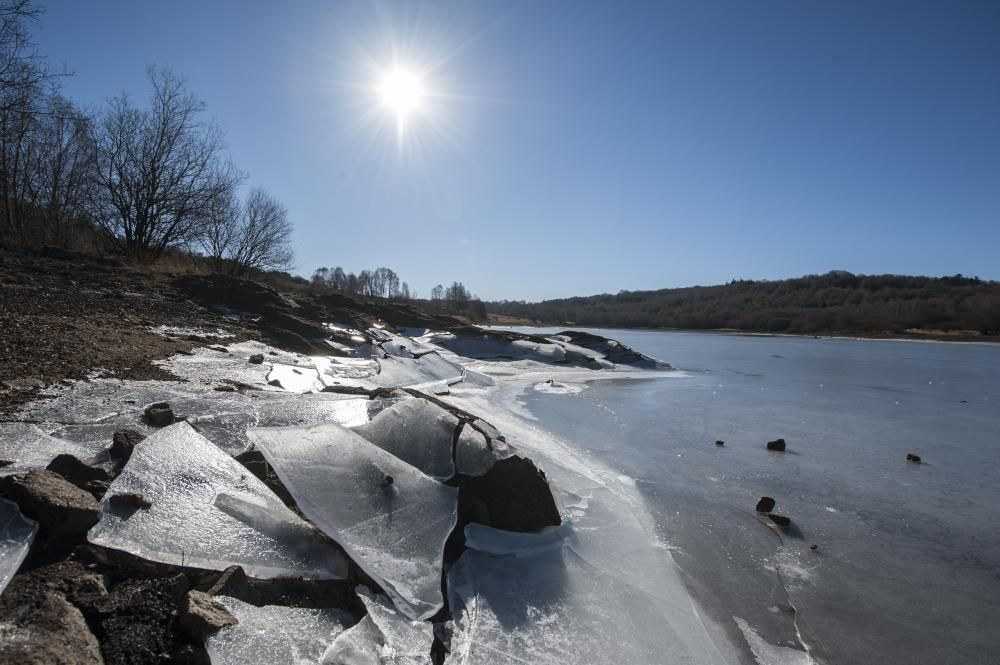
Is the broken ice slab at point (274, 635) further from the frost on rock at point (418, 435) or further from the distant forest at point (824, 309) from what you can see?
the distant forest at point (824, 309)

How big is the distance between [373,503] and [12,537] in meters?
1.36

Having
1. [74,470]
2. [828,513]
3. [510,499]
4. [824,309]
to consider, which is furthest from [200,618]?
[824,309]

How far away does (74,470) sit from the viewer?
218 centimetres

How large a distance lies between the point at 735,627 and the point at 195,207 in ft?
54.4

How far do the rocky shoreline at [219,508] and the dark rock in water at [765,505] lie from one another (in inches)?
60.7

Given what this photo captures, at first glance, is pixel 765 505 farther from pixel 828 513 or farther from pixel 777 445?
pixel 777 445

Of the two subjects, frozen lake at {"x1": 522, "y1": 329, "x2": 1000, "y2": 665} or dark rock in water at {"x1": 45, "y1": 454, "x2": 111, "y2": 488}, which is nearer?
dark rock in water at {"x1": 45, "y1": 454, "x2": 111, "y2": 488}

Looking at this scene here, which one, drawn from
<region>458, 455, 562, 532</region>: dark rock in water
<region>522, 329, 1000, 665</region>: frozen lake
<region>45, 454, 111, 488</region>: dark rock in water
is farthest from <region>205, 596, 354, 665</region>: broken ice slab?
<region>522, 329, 1000, 665</region>: frozen lake

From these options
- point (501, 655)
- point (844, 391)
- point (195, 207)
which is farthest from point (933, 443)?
point (195, 207)

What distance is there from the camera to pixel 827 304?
69.6 meters

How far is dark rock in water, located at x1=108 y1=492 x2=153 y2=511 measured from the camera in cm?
200

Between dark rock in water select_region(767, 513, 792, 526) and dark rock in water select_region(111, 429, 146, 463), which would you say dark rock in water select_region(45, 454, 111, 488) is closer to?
dark rock in water select_region(111, 429, 146, 463)

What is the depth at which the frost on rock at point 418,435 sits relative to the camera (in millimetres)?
3188

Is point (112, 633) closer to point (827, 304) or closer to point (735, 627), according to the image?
point (735, 627)
